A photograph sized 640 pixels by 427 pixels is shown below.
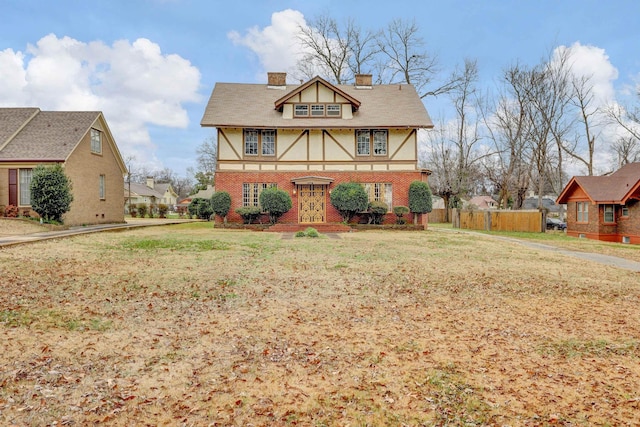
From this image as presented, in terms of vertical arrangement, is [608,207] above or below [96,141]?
below

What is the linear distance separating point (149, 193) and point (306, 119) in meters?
53.0

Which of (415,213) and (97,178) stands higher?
(97,178)

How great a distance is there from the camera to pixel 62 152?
20.1 metres

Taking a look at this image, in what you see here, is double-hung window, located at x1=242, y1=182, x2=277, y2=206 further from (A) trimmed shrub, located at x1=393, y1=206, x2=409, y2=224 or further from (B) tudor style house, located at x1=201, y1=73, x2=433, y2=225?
(A) trimmed shrub, located at x1=393, y1=206, x2=409, y2=224

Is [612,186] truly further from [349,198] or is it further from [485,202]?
[485,202]

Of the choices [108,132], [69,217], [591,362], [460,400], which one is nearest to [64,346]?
[460,400]

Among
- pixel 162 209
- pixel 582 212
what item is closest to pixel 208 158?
pixel 162 209

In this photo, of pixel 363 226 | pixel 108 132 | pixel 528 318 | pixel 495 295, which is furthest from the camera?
pixel 108 132

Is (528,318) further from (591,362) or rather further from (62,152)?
(62,152)

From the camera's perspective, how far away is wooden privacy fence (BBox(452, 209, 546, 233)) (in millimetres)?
27500

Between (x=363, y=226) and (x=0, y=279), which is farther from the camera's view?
(x=363, y=226)

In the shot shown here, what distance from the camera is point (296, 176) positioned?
2325 cm

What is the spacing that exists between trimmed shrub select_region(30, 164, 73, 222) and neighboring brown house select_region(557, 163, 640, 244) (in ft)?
95.9

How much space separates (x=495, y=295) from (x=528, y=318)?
1.36 m
